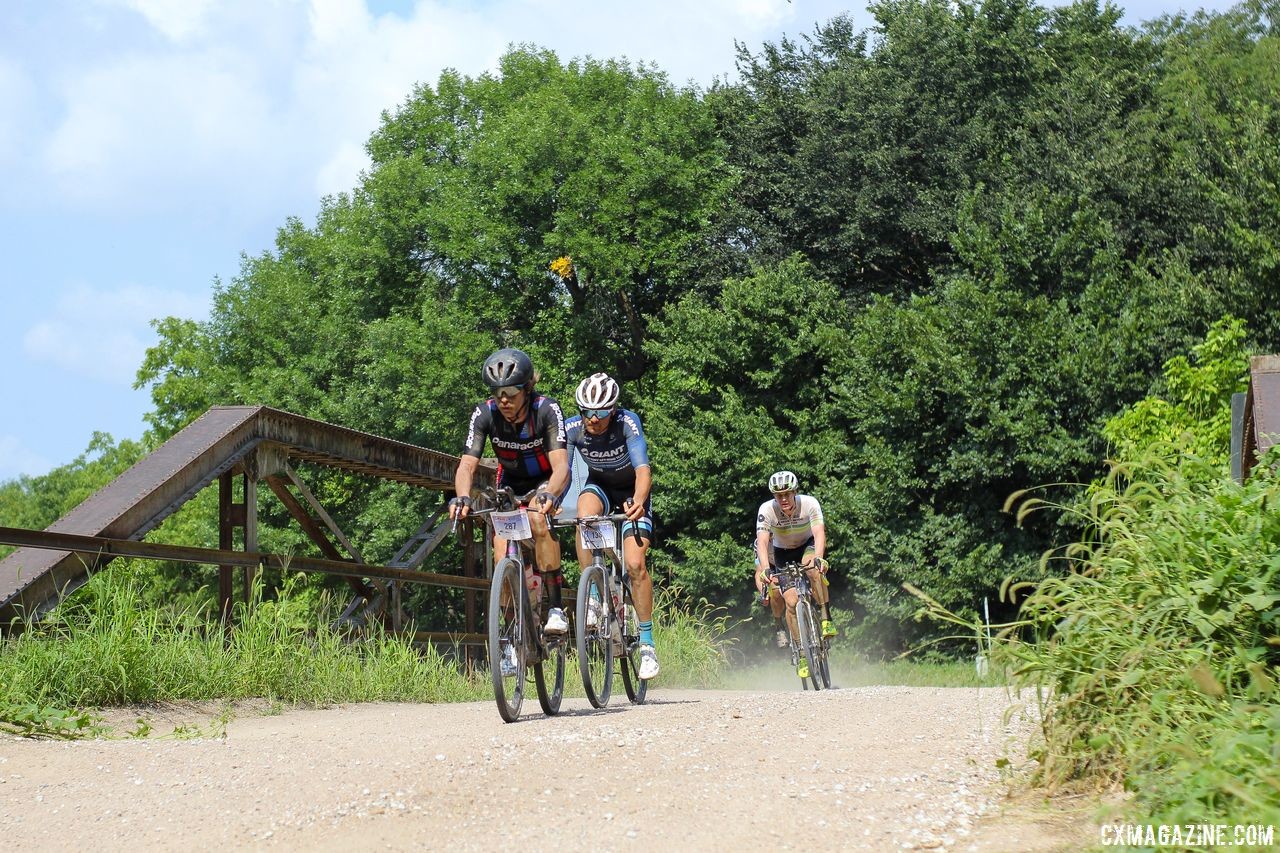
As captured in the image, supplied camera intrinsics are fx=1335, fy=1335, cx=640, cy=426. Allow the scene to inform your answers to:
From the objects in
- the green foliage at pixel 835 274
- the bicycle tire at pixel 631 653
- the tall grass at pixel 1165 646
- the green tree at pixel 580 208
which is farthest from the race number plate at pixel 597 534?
the green tree at pixel 580 208

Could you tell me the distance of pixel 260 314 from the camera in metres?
37.6

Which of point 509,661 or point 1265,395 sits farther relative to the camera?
point 1265,395

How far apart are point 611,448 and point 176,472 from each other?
3287mm

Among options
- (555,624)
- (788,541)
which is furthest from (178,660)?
(788,541)

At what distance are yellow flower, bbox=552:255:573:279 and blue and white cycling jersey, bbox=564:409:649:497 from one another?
2441 centimetres

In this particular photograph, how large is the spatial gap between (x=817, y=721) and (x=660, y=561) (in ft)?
77.1

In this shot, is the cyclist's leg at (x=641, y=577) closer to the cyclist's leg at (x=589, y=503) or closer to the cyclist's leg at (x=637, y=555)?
the cyclist's leg at (x=637, y=555)

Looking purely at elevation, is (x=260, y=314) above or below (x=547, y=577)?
above

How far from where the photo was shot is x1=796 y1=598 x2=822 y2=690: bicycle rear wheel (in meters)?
11.9

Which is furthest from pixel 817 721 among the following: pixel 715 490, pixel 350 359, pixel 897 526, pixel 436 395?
pixel 350 359

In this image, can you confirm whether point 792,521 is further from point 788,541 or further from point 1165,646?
point 1165,646

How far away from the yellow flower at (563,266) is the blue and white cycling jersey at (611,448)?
80.1 ft

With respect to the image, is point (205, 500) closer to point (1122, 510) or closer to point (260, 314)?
point (260, 314)

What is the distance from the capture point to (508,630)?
7434 millimetres
